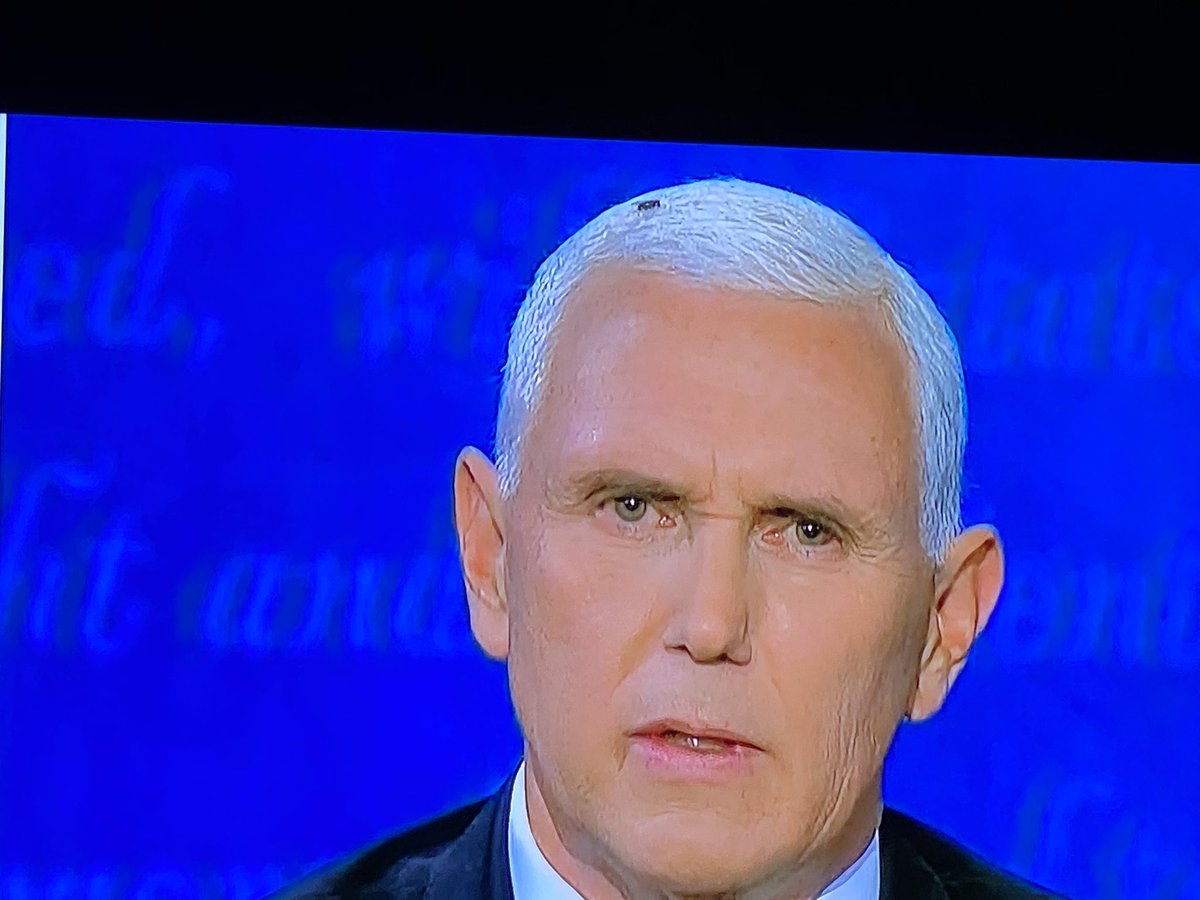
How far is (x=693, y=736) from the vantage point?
4.78 feet

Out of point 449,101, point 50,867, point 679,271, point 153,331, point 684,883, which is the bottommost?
point 684,883

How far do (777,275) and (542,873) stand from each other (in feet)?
1.78

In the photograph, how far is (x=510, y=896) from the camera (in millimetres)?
1593

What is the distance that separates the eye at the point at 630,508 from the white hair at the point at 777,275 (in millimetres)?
103

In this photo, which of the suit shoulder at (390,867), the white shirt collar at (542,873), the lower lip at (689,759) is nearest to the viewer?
the lower lip at (689,759)

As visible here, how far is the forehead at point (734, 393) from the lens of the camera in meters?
1.52

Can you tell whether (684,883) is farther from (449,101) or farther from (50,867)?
(449,101)

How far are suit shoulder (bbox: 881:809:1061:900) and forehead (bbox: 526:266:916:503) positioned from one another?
0.44 m

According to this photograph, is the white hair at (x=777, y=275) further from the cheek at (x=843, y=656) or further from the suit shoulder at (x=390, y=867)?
the suit shoulder at (x=390, y=867)

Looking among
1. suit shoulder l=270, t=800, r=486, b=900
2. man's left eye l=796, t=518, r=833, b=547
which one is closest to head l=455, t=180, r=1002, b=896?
man's left eye l=796, t=518, r=833, b=547

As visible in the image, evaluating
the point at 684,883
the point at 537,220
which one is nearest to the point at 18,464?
the point at 537,220

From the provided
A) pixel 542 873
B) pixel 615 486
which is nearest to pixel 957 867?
pixel 542 873

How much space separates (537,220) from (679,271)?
19.3 inches

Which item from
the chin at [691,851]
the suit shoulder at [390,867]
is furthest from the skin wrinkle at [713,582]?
the suit shoulder at [390,867]
